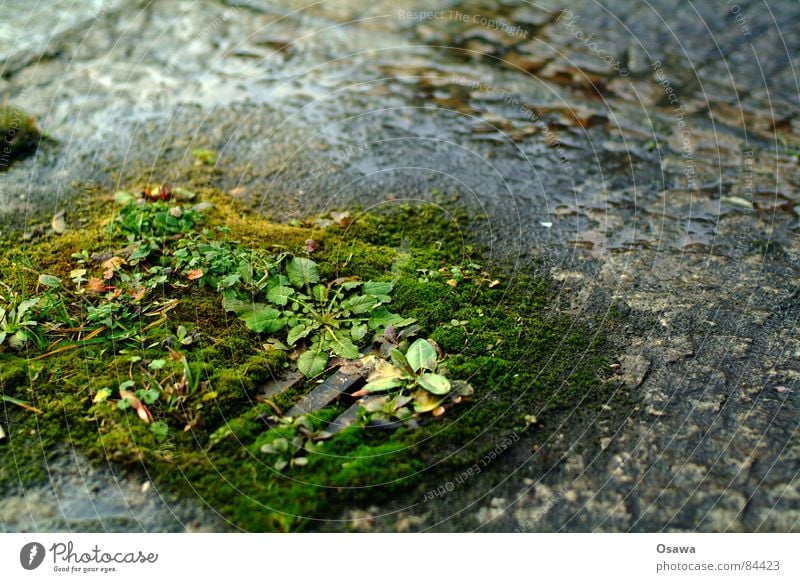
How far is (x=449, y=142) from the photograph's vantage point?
17.4 ft

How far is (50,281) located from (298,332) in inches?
52.3

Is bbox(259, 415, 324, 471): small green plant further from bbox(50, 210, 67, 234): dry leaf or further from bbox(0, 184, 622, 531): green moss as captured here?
bbox(50, 210, 67, 234): dry leaf

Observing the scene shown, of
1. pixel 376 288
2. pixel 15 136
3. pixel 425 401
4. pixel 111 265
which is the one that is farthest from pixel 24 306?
pixel 15 136

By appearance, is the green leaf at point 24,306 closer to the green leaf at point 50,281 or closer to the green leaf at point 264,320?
the green leaf at point 50,281

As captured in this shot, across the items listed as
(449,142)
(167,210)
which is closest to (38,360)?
(167,210)

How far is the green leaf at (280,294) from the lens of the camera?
3.66 meters

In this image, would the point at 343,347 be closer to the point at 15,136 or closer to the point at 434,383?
the point at 434,383

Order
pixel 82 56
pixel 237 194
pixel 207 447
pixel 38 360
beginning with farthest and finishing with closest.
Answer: pixel 82 56, pixel 237 194, pixel 38 360, pixel 207 447

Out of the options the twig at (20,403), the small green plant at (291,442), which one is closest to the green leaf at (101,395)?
the twig at (20,403)

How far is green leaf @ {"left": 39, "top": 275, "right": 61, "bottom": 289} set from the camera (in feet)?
12.1

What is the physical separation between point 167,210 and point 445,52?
3162mm

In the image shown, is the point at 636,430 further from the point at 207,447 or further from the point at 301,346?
the point at 207,447

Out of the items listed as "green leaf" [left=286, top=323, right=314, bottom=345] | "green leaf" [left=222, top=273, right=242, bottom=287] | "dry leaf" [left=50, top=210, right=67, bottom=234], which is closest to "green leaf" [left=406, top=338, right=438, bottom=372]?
"green leaf" [left=286, top=323, right=314, bottom=345]
